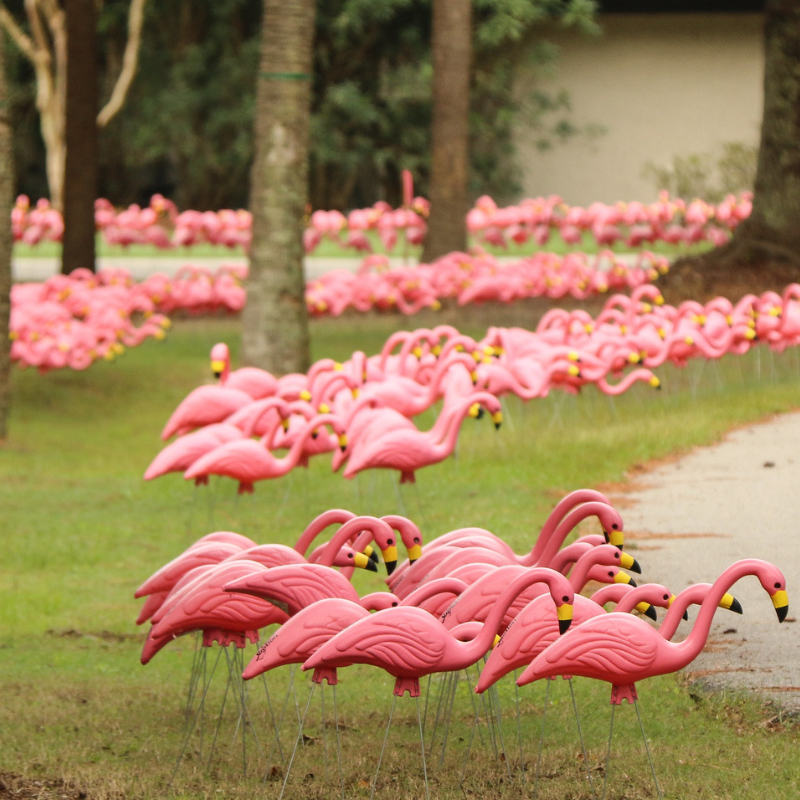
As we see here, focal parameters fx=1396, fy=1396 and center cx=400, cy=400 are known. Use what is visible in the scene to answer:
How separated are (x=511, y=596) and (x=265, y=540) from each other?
14.3 feet

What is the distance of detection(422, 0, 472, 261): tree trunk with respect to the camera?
53.6 ft

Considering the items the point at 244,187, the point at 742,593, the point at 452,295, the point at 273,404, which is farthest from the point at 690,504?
the point at 244,187

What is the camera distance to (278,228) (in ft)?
40.0

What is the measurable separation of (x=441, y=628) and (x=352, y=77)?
2496 cm

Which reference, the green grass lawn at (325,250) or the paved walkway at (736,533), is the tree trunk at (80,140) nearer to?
the green grass lawn at (325,250)

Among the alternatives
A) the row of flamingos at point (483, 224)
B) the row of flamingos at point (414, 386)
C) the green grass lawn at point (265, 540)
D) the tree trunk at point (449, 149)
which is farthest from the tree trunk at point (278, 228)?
the row of flamingos at point (483, 224)

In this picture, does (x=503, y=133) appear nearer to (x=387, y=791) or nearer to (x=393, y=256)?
(x=393, y=256)

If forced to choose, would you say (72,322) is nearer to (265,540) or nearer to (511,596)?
(265,540)

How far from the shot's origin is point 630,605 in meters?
4.34

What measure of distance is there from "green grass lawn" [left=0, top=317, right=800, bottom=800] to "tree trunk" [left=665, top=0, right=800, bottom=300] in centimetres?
200

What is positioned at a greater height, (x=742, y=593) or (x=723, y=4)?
(x=723, y=4)

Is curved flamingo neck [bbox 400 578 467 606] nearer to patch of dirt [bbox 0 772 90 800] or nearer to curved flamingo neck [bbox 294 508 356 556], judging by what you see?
curved flamingo neck [bbox 294 508 356 556]

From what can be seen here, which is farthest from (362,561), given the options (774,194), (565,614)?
(774,194)

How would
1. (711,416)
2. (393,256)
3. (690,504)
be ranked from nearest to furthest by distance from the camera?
(690,504)
(711,416)
(393,256)
